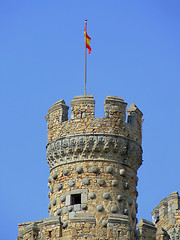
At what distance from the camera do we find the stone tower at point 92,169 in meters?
38.2

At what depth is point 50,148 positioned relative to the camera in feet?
133

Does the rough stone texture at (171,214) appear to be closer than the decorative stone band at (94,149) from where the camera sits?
No

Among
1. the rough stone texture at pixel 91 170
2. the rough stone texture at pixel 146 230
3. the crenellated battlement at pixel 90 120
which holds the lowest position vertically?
the rough stone texture at pixel 146 230

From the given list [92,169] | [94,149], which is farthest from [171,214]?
[92,169]

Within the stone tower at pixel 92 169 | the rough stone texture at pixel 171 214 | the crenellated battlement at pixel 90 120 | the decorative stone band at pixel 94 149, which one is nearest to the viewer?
the stone tower at pixel 92 169

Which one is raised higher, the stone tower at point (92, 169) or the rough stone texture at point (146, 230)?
the stone tower at point (92, 169)

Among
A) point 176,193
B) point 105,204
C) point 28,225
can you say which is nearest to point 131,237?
point 105,204

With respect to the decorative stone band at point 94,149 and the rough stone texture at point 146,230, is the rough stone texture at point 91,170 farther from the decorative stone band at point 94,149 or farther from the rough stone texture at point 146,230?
the rough stone texture at point 146,230

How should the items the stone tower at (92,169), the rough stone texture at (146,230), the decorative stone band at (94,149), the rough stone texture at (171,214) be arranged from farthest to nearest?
the rough stone texture at (171,214)
the decorative stone band at (94,149)
the rough stone texture at (146,230)
the stone tower at (92,169)

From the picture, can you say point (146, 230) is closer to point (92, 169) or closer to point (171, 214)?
point (92, 169)

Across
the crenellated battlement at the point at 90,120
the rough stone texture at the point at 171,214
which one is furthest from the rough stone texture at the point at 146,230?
the rough stone texture at the point at 171,214

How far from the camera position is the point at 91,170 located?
39.0 metres

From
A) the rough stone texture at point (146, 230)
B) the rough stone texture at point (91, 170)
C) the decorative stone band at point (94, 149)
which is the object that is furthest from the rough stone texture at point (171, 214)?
the decorative stone band at point (94, 149)

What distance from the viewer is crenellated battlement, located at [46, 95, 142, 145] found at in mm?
39656
